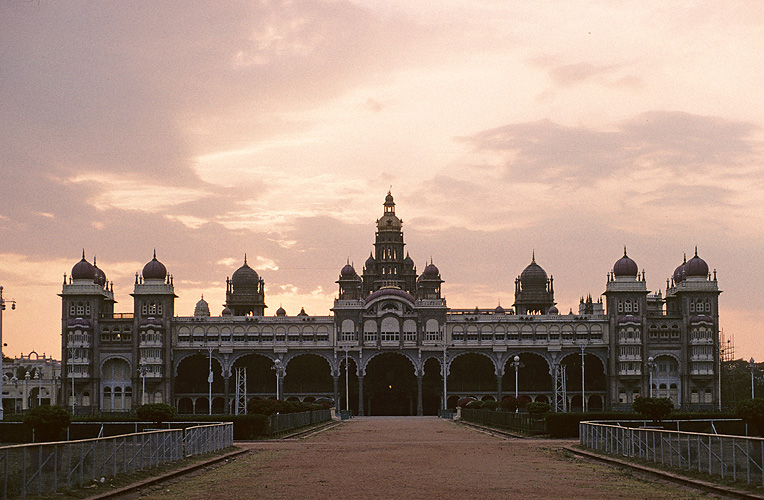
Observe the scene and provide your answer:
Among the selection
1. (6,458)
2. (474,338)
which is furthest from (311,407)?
(6,458)

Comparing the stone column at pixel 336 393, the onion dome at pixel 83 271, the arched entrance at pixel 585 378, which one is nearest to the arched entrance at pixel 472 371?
the arched entrance at pixel 585 378

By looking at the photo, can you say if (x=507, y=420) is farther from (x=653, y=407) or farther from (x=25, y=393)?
(x=25, y=393)

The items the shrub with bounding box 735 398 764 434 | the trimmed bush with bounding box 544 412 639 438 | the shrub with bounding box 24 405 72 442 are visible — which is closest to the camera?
the shrub with bounding box 24 405 72 442

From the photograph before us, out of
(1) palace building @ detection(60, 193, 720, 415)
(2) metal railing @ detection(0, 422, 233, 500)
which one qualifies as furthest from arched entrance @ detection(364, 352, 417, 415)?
(2) metal railing @ detection(0, 422, 233, 500)

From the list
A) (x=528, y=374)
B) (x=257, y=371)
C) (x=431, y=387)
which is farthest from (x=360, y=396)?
(x=528, y=374)

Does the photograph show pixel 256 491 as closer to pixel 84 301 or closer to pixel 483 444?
pixel 483 444

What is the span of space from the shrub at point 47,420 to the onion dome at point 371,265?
141402mm

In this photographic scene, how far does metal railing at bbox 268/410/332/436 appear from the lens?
60156mm

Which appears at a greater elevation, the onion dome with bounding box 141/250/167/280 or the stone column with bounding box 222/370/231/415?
the onion dome with bounding box 141/250/167/280

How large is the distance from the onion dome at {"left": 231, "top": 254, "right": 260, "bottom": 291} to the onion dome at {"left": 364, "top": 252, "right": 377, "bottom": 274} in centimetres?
1968

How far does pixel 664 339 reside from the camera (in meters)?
142

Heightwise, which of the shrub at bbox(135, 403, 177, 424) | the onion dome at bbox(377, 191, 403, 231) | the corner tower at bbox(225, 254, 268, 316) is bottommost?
the shrub at bbox(135, 403, 177, 424)

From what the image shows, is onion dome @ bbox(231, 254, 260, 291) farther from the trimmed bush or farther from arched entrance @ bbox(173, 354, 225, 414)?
the trimmed bush

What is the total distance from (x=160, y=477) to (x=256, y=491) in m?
4.71
